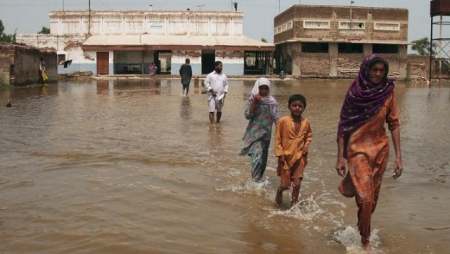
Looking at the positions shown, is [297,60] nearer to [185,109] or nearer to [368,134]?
[185,109]

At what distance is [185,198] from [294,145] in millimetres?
1319

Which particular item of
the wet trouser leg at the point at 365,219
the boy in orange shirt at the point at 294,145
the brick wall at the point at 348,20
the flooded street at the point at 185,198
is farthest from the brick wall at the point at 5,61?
the brick wall at the point at 348,20

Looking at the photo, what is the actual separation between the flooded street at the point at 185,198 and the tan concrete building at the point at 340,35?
32147mm

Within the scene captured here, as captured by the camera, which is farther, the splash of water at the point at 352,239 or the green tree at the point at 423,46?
the green tree at the point at 423,46

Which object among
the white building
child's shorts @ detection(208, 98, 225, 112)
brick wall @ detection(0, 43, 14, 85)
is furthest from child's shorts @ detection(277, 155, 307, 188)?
the white building

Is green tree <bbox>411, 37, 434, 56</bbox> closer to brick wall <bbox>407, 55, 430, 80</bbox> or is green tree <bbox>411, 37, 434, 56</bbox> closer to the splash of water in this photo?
brick wall <bbox>407, 55, 430, 80</bbox>

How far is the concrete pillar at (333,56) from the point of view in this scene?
4147cm

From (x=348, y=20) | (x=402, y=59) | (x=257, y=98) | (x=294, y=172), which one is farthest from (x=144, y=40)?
(x=294, y=172)

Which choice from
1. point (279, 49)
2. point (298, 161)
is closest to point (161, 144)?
point (298, 161)

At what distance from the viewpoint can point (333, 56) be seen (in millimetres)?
41531

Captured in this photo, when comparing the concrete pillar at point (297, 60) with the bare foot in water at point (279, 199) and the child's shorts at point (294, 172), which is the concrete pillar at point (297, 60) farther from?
the child's shorts at point (294, 172)

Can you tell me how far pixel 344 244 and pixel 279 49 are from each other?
152 feet

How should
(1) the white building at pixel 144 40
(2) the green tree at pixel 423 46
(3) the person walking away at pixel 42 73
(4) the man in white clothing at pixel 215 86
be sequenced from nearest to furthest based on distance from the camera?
1. (4) the man in white clothing at pixel 215 86
2. (3) the person walking away at pixel 42 73
3. (1) the white building at pixel 144 40
4. (2) the green tree at pixel 423 46

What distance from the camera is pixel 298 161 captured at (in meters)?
4.76
